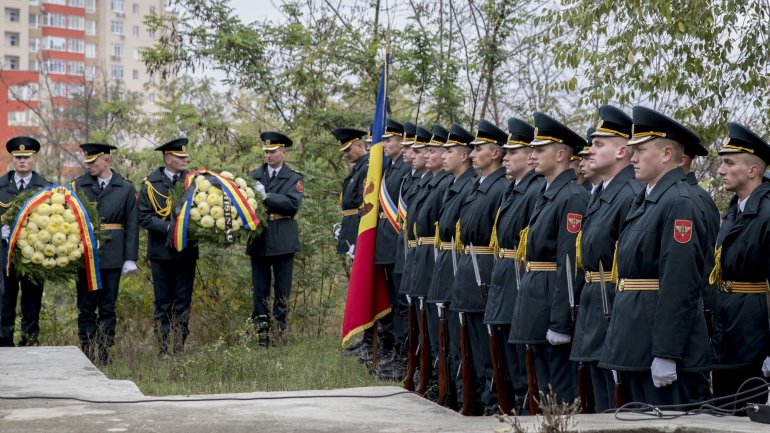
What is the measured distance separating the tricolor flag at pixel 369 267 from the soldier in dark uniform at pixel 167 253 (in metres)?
1.89

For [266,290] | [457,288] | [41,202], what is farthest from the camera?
[266,290]

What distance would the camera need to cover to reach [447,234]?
8570 mm

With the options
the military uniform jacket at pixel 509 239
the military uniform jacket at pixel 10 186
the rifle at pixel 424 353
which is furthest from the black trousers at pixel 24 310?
the military uniform jacket at pixel 509 239

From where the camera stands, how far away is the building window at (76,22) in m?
85.1

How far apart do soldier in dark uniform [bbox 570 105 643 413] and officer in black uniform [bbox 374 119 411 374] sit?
397cm

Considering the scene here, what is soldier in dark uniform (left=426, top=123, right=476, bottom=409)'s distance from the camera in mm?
8250

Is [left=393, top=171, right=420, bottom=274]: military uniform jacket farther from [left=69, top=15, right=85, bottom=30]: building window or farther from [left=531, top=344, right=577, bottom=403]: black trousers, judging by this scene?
[left=69, top=15, right=85, bottom=30]: building window

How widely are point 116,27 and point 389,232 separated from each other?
8482cm

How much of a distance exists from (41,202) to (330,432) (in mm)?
6376

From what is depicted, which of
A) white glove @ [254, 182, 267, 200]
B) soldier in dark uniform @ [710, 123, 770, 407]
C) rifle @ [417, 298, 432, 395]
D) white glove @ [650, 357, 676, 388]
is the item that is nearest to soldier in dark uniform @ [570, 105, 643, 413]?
white glove @ [650, 357, 676, 388]

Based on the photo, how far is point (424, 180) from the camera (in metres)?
9.56

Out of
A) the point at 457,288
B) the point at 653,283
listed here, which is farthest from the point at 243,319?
the point at 653,283

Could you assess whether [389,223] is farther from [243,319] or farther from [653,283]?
[653,283]

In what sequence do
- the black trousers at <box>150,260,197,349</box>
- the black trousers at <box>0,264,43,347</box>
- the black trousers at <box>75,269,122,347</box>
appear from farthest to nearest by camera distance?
the black trousers at <box>150,260,197,349</box> → the black trousers at <box>75,269,122,347</box> → the black trousers at <box>0,264,43,347</box>
